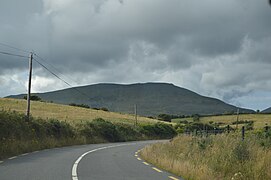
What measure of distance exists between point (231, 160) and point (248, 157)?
837mm

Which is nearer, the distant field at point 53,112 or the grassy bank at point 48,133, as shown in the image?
the grassy bank at point 48,133

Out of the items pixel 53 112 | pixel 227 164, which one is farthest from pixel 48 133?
pixel 53 112

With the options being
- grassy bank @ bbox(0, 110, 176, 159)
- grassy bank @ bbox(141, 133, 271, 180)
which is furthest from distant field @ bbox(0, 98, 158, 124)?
grassy bank @ bbox(141, 133, 271, 180)

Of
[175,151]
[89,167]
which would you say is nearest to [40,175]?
[89,167]

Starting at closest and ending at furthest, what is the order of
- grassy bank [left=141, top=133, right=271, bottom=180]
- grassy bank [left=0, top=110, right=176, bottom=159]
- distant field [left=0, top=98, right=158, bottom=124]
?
grassy bank [left=141, top=133, right=271, bottom=180] → grassy bank [left=0, top=110, right=176, bottom=159] → distant field [left=0, top=98, right=158, bottom=124]

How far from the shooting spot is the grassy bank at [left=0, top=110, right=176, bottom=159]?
24.5 m

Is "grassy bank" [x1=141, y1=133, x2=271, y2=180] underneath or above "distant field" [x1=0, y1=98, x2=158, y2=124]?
underneath

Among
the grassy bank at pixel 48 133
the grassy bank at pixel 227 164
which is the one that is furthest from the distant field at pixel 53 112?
the grassy bank at pixel 227 164

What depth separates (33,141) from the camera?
28469 millimetres

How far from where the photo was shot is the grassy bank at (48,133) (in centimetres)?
2453

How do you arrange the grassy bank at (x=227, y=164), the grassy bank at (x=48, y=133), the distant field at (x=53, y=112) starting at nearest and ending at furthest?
the grassy bank at (x=227, y=164) → the grassy bank at (x=48, y=133) → the distant field at (x=53, y=112)

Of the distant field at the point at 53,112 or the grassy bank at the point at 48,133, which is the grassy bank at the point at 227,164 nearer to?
the grassy bank at the point at 48,133

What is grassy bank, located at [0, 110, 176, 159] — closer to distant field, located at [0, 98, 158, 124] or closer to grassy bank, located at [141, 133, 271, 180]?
distant field, located at [0, 98, 158, 124]

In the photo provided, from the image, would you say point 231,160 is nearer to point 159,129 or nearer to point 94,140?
point 94,140
